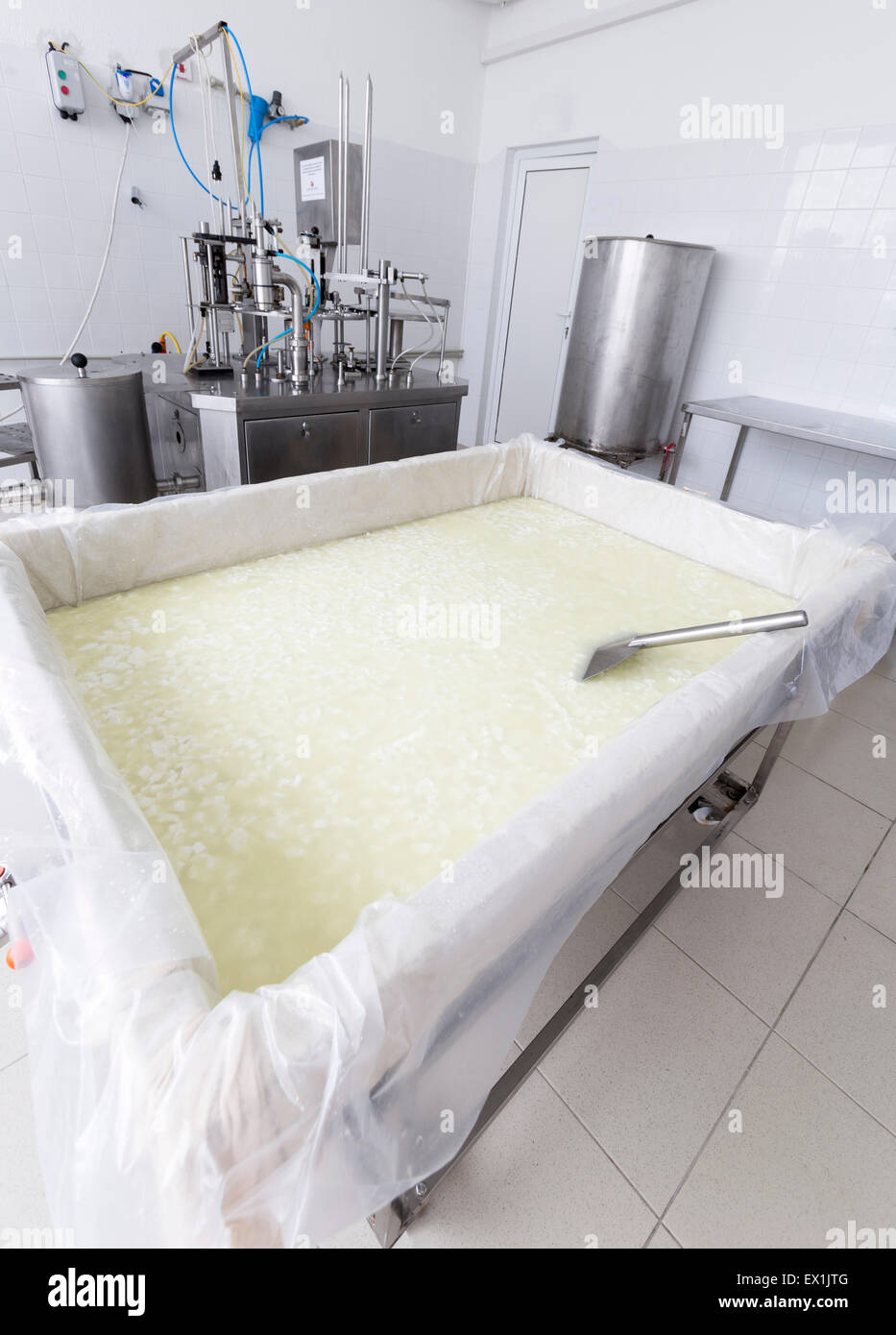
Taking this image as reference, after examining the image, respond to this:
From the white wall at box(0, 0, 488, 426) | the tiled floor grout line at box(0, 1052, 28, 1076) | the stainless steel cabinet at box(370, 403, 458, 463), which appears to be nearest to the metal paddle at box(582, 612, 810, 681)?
the tiled floor grout line at box(0, 1052, 28, 1076)

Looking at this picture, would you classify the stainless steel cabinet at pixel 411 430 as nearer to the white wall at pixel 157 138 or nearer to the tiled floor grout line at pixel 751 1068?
the white wall at pixel 157 138

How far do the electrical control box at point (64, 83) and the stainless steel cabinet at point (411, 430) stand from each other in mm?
2136

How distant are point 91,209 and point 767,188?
3.38 m

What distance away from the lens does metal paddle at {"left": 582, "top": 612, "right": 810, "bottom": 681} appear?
3.84ft

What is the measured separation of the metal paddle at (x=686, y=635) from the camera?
117cm

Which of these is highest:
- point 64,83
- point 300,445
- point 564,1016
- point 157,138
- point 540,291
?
point 64,83

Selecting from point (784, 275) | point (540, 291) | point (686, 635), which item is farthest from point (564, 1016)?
point (540, 291)

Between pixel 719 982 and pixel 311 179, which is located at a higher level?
pixel 311 179

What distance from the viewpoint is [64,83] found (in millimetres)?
2918

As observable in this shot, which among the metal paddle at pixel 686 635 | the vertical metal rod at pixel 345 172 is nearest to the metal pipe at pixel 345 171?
the vertical metal rod at pixel 345 172

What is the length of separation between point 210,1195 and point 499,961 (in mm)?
353

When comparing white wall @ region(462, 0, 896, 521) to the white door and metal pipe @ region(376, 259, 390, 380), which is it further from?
metal pipe @ region(376, 259, 390, 380)

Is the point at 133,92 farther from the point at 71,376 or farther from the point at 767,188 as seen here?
the point at 767,188
